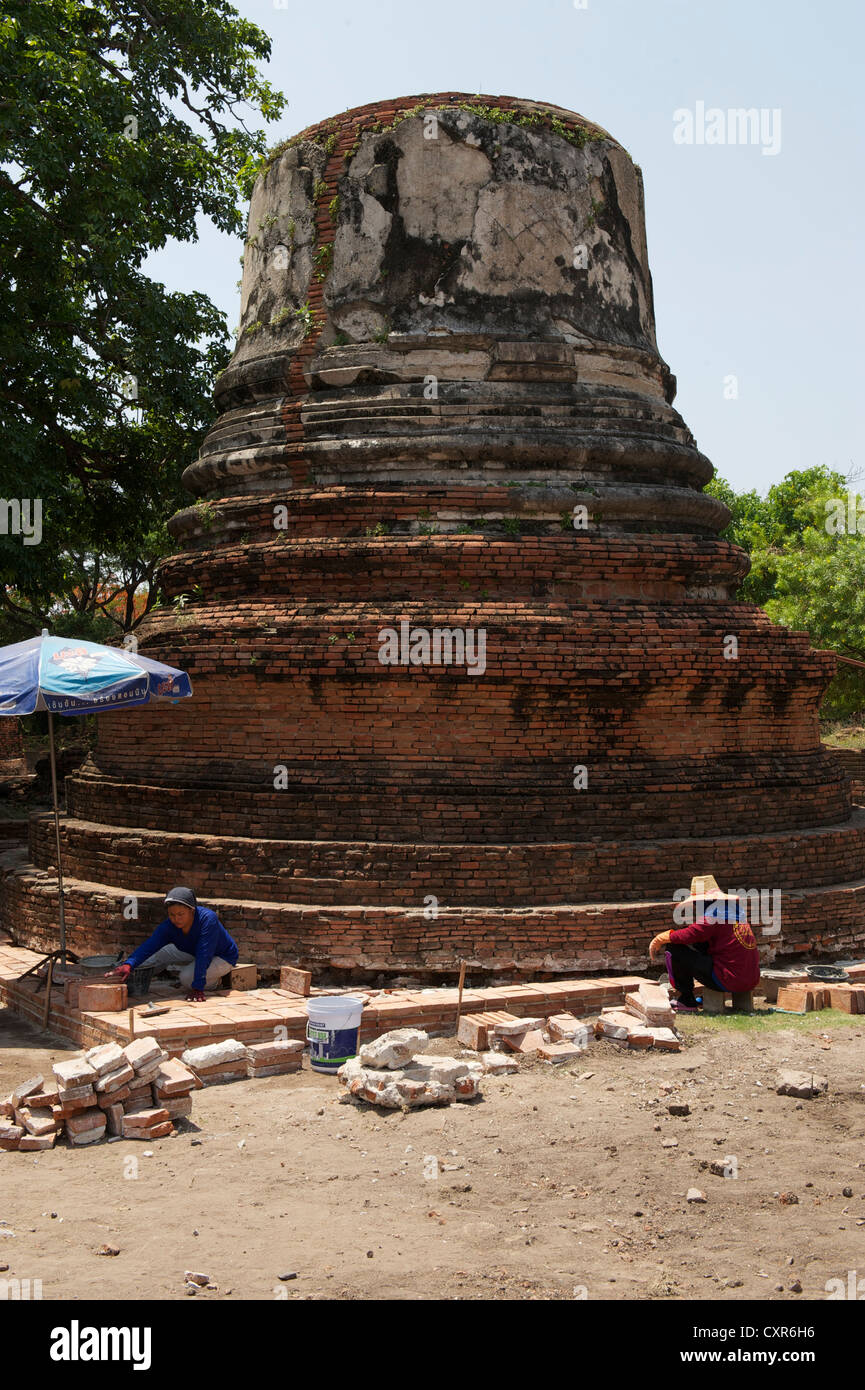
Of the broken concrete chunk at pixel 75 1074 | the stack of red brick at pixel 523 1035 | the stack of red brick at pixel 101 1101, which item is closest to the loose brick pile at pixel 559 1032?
the stack of red brick at pixel 523 1035

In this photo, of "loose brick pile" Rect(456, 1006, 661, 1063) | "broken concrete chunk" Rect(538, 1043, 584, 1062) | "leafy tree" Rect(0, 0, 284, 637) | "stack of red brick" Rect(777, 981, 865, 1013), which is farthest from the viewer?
"leafy tree" Rect(0, 0, 284, 637)

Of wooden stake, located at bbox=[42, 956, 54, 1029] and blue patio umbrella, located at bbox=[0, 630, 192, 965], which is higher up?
blue patio umbrella, located at bbox=[0, 630, 192, 965]

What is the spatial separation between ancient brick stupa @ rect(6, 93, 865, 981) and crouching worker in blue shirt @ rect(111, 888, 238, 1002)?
44 centimetres

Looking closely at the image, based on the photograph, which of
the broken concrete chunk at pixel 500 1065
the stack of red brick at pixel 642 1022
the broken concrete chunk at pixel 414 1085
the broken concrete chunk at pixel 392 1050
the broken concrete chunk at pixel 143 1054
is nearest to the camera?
the broken concrete chunk at pixel 143 1054

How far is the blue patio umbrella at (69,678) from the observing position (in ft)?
22.1

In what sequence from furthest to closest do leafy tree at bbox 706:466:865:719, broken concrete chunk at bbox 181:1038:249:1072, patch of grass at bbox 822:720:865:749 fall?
patch of grass at bbox 822:720:865:749
leafy tree at bbox 706:466:865:719
broken concrete chunk at bbox 181:1038:249:1072

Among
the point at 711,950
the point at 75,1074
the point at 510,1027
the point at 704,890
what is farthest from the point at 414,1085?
the point at 704,890

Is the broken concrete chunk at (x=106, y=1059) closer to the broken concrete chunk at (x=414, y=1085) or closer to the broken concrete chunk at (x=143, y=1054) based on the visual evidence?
the broken concrete chunk at (x=143, y=1054)

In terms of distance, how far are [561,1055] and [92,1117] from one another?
7.56ft

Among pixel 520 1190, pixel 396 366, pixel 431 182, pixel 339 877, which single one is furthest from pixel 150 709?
pixel 520 1190

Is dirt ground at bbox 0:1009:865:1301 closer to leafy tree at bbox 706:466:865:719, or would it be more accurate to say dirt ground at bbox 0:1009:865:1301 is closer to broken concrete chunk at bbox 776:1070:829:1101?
broken concrete chunk at bbox 776:1070:829:1101

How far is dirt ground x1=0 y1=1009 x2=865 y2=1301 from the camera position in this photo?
13.0 ft

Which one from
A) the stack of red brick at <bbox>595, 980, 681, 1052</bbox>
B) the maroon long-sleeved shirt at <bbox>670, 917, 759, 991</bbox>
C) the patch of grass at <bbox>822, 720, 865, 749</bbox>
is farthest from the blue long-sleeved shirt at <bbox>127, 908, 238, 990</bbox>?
the patch of grass at <bbox>822, 720, 865, 749</bbox>

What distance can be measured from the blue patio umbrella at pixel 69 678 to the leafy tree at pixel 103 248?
5.74 metres
